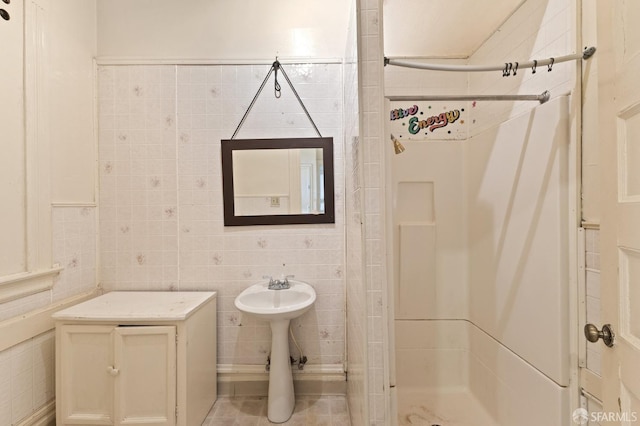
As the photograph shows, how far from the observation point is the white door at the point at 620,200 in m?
0.65

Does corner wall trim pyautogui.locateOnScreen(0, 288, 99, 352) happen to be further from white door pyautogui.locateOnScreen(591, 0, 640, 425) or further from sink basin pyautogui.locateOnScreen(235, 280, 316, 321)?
white door pyautogui.locateOnScreen(591, 0, 640, 425)

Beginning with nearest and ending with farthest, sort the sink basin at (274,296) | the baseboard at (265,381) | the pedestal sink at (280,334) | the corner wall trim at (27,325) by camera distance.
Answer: the corner wall trim at (27,325) < the pedestal sink at (280,334) < the sink basin at (274,296) < the baseboard at (265,381)

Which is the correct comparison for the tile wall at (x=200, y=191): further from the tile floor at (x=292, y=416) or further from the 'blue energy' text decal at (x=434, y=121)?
the 'blue energy' text decal at (x=434, y=121)

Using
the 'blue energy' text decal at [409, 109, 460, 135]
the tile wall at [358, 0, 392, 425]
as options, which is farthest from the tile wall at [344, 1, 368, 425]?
the 'blue energy' text decal at [409, 109, 460, 135]

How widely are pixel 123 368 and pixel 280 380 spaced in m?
0.86

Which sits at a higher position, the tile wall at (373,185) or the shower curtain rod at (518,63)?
the shower curtain rod at (518,63)

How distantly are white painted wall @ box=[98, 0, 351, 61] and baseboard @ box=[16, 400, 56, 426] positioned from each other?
7.30ft

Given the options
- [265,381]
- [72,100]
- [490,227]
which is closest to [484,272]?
[490,227]

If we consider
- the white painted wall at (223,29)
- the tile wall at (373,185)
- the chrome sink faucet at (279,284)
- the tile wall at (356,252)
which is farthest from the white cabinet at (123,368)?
the white painted wall at (223,29)

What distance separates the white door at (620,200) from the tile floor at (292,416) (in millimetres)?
1441

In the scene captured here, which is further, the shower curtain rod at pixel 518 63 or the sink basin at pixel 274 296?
the sink basin at pixel 274 296

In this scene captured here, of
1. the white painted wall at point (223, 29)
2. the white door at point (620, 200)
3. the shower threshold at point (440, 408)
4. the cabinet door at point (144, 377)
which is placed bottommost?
the shower threshold at point (440, 408)

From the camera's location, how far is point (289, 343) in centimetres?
202

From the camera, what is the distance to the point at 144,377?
1.52 metres
